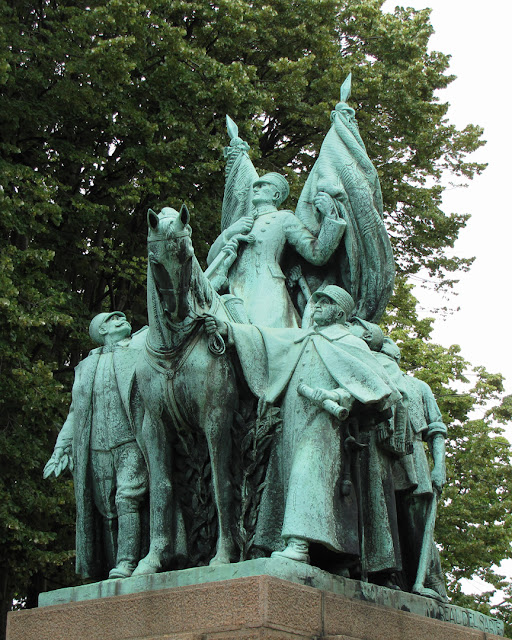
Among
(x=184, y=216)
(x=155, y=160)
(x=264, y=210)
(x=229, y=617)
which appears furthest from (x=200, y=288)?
(x=155, y=160)

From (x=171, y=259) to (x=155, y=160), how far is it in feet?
32.9

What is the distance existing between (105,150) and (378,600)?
38.8 feet

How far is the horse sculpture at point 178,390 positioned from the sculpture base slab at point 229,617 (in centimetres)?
39

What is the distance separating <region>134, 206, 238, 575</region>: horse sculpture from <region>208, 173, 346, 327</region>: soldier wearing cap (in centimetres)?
126

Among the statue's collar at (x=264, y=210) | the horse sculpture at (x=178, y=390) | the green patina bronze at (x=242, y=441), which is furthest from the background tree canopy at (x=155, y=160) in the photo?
the horse sculpture at (x=178, y=390)

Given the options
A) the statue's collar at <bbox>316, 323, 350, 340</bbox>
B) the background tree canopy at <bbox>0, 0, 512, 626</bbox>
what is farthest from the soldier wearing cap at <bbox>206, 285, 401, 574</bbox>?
the background tree canopy at <bbox>0, 0, 512, 626</bbox>

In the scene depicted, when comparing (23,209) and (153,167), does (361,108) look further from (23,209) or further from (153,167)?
(23,209)

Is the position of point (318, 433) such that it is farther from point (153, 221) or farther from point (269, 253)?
point (269, 253)

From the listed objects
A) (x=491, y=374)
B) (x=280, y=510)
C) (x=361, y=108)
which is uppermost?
(x=361, y=108)

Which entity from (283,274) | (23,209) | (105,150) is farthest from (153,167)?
(283,274)

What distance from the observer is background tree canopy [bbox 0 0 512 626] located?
45.3 feet

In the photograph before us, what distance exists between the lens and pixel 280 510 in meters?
6.24

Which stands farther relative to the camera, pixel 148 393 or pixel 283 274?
pixel 283 274

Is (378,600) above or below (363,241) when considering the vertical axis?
below
